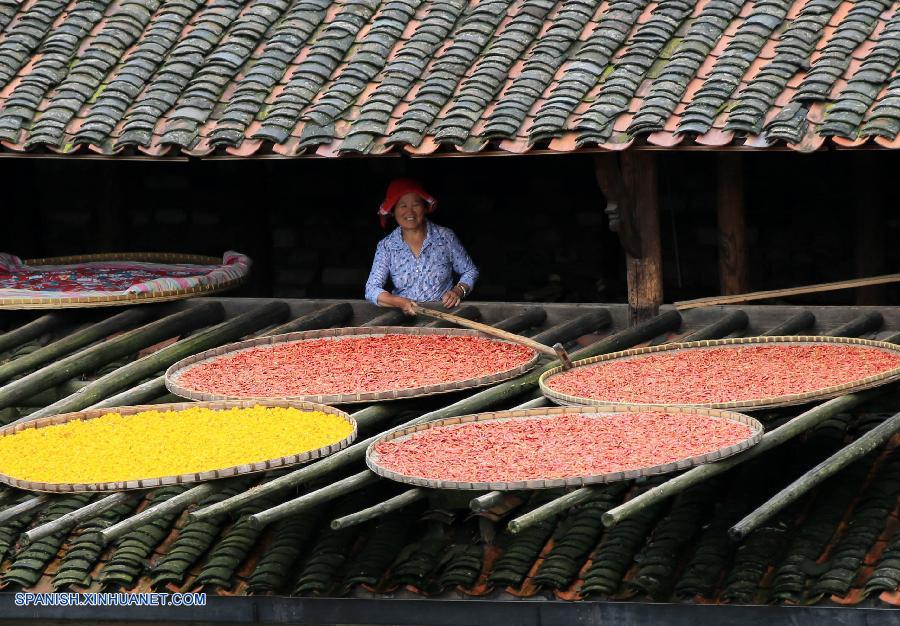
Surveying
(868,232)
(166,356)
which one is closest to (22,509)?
(166,356)

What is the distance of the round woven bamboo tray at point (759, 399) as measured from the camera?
6.21 m

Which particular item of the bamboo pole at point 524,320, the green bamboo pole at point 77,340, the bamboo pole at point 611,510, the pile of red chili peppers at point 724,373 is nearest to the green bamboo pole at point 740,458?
the bamboo pole at point 611,510

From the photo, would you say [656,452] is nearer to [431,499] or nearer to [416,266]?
[431,499]

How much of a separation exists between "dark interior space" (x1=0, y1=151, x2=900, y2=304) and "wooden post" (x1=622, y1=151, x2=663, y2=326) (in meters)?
1.89

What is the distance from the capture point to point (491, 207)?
10406 millimetres

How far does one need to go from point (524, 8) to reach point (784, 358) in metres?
2.34

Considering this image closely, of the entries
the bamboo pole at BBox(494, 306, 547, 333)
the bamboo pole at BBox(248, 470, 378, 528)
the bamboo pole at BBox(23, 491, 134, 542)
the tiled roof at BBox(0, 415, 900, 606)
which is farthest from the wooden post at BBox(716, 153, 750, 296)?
the bamboo pole at BBox(23, 491, 134, 542)

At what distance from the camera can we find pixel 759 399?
6.24 meters

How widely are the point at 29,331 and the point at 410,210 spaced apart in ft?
6.95

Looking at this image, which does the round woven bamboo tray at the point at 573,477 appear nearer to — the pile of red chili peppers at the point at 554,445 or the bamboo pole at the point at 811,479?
→ the pile of red chili peppers at the point at 554,445

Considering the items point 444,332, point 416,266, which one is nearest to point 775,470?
point 444,332

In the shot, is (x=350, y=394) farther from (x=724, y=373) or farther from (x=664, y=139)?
(x=664, y=139)

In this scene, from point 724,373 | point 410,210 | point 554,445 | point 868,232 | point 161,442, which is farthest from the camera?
point 868,232

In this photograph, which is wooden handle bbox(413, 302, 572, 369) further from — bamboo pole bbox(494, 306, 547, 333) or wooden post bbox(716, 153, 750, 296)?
wooden post bbox(716, 153, 750, 296)
